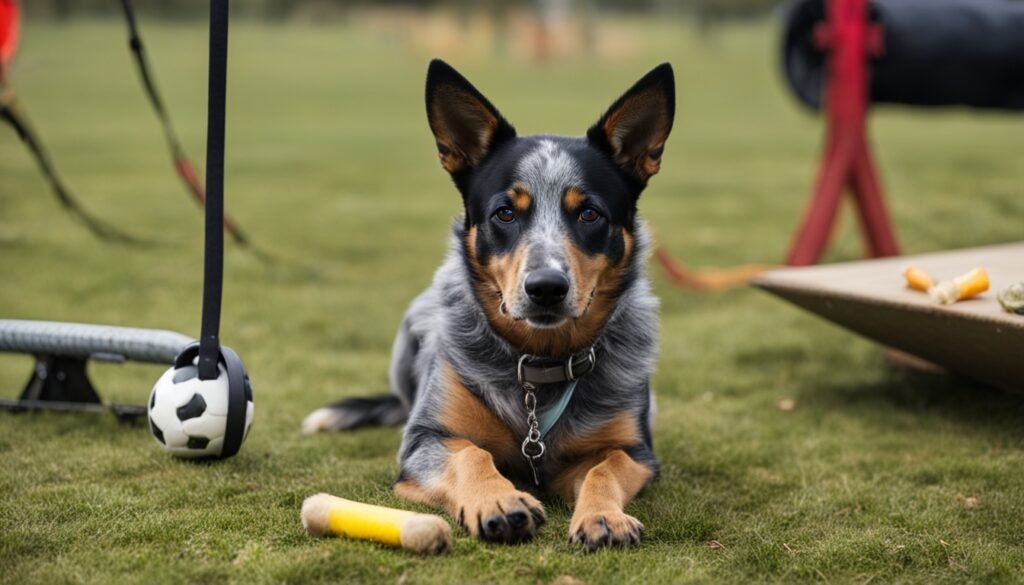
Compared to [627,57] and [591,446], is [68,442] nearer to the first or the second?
[591,446]

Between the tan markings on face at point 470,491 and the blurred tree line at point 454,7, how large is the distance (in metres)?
28.0

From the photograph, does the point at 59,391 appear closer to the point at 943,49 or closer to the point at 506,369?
the point at 506,369

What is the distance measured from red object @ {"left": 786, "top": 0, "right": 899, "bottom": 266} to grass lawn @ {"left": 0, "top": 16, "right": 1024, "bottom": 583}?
2.17 ft

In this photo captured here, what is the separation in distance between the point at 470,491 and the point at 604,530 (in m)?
0.43

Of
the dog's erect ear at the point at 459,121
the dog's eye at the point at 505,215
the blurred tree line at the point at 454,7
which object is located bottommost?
the blurred tree line at the point at 454,7

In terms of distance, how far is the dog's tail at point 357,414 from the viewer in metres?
4.79

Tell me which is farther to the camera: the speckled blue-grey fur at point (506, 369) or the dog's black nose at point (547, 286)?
the speckled blue-grey fur at point (506, 369)

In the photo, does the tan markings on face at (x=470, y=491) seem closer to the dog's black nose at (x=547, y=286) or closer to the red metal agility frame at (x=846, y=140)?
the dog's black nose at (x=547, y=286)

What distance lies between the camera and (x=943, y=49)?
22.2ft

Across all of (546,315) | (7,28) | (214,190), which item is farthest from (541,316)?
(7,28)

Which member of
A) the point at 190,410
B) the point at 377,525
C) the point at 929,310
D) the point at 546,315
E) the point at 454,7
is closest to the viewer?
the point at 377,525

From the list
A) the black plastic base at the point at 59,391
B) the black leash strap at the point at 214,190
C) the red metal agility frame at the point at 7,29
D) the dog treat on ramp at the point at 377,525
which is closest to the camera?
the dog treat on ramp at the point at 377,525

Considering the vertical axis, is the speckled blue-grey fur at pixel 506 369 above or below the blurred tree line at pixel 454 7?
above

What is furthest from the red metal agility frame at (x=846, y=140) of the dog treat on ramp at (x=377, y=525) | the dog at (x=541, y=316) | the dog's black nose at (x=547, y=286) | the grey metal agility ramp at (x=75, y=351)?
the dog treat on ramp at (x=377, y=525)
